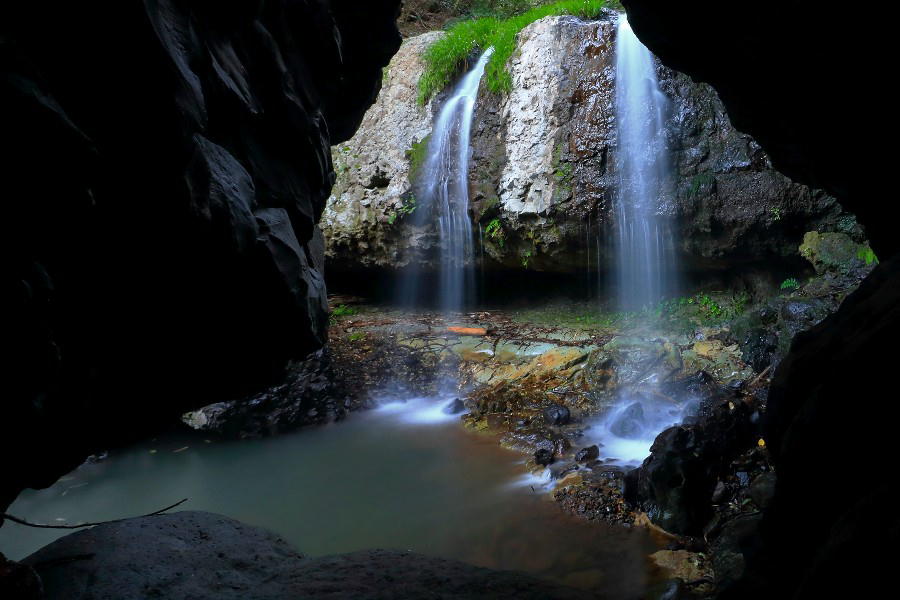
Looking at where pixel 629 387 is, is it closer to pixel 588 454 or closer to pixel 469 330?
pixel 588 454

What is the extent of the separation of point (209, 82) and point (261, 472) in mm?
5308

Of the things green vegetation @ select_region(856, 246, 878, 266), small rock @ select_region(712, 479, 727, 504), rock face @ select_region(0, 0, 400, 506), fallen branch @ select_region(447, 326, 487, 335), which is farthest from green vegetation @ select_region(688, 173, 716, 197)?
rock face @ select_region(0, 0, 400, 506)

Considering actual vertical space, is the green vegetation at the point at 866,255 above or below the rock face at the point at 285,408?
above

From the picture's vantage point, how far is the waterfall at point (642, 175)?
9.44 metres

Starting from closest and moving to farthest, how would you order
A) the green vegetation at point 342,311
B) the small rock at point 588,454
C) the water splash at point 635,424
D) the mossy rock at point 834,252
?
the small rock at point 588,454 < the water splash at point 635,424 < the mossy rock at point 834,252 < the green vegetation at point 342,311

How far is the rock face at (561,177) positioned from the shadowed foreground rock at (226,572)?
7.69 m

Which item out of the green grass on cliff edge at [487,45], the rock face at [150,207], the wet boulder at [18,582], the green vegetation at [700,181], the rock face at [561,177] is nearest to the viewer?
the rock face at [150,207]

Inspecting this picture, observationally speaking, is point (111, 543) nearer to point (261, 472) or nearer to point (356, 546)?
point (356, 546)

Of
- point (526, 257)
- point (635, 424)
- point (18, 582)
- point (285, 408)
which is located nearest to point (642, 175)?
point (526, 257)

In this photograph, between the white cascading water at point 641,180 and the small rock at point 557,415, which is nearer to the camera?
the small rock at point 557,415

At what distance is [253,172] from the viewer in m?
3.65

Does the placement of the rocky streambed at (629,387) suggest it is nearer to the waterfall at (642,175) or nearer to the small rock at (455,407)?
the small rock at (455,407)

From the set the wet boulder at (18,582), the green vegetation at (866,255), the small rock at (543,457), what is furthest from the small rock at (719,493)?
the green vegetation at (866,255)

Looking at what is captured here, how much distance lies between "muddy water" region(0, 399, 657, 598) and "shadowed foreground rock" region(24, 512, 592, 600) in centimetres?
122
